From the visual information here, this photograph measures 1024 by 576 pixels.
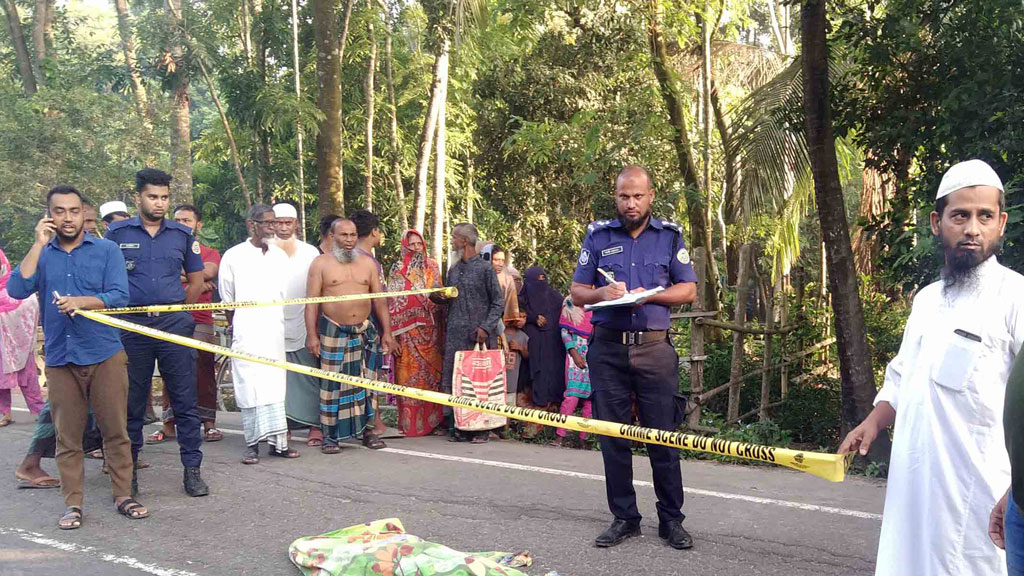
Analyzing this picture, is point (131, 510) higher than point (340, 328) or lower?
lower

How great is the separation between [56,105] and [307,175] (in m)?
5.52

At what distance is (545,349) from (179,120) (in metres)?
15.7

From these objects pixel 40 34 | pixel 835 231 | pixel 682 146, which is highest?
pixel 40 34

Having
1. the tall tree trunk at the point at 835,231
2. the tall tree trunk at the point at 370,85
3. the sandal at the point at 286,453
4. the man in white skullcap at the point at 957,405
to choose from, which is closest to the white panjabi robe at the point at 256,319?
the sandal at the point at 286,453

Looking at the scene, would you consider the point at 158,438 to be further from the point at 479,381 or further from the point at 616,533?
the point at 616,533

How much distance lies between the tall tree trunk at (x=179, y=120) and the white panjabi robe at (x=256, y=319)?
1192cm

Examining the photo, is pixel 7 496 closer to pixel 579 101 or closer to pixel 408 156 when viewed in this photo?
pixel 579 101

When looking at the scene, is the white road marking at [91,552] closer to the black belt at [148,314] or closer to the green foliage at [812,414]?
the black belt at [148,314]

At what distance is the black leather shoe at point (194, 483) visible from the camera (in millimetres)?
6527

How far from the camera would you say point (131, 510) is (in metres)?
5.96

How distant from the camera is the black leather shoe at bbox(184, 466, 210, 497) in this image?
21.4 ft

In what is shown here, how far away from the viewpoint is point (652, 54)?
43.4ft

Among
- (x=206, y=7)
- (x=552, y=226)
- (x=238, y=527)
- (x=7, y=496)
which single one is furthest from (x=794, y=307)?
(x=206, y=7)

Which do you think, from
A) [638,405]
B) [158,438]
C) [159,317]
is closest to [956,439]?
[638,405]
